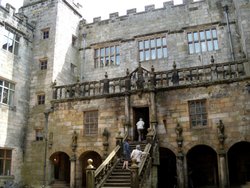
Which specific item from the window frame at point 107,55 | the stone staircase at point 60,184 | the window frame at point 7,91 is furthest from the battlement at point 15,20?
the stone staircase at point 60,184

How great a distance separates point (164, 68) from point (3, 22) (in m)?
11.3

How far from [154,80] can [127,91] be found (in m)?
1.77

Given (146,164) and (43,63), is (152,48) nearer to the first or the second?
(43,63)

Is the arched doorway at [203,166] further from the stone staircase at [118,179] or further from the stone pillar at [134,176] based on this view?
the stone pillar at [134,176]

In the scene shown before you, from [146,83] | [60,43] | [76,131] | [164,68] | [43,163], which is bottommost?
[43,163]

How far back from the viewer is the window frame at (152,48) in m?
22.0

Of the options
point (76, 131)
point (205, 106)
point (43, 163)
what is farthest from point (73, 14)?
point (205, 106)

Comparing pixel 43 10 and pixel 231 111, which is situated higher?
pixel 43 10

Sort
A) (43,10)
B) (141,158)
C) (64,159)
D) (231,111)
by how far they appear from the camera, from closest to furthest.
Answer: (141,158) → (231,111) → (64,159) → (43,10)

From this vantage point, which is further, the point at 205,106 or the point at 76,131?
the point at 76,131

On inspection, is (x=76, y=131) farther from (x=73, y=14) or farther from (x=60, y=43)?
(x=73, y=14)

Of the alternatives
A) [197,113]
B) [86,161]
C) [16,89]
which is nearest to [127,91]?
[197,113]

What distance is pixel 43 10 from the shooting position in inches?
923

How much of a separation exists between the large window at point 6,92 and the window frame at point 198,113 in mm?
11732
